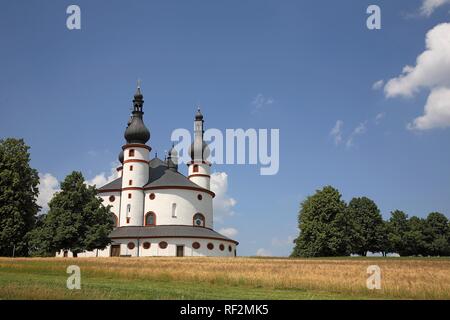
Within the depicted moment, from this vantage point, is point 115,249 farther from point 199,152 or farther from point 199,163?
point 199,152

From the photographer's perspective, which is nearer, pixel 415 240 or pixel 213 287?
pixel 213 287

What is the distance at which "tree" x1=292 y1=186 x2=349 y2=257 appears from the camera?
221 ft

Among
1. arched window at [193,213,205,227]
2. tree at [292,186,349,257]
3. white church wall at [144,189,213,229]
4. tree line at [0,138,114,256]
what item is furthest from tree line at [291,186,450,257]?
tree line at [0,138,114,256]

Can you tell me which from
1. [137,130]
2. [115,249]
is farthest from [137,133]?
[115,249]

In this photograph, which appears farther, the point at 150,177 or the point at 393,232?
the point at 393,232

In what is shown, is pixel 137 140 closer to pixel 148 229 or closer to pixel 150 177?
pixel 150 177

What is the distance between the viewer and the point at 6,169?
5000 cm

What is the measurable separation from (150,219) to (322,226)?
24341 mm

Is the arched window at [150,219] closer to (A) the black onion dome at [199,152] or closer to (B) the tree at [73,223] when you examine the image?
(A) the black onion dome at [199,152]

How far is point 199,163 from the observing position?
263 feet

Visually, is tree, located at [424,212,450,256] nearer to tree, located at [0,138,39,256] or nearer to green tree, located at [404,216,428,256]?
green tree, located at [404,216,428,256]

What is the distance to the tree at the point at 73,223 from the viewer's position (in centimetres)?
4519
